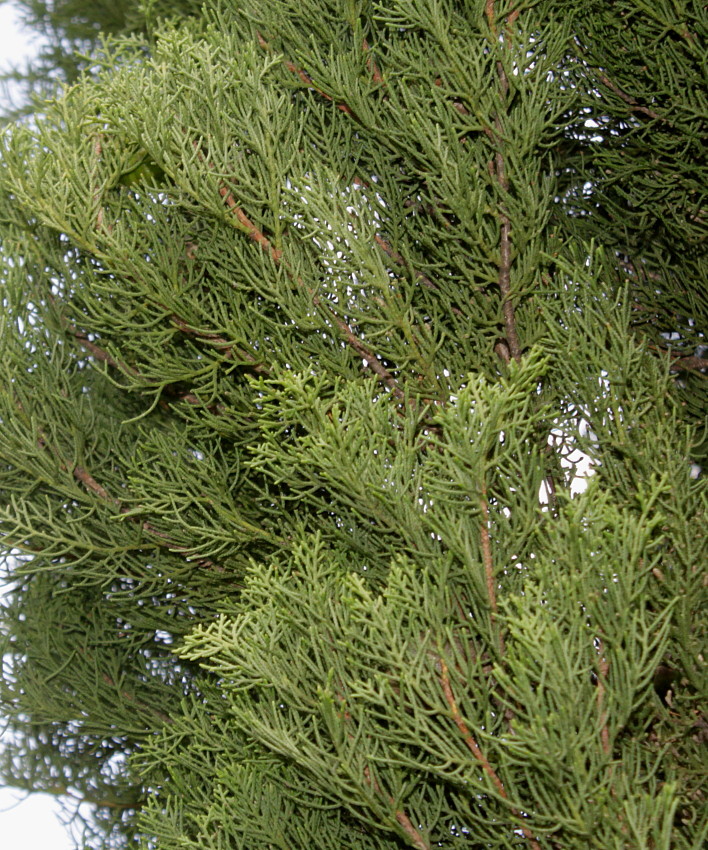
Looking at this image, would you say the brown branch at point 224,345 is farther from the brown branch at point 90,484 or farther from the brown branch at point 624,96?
the brown branch at point 624,96

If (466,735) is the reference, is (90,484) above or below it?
above

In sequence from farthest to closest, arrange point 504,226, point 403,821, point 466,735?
1. point 504,226
2. point 403,821
3. point 466,735

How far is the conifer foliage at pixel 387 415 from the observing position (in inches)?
60.9

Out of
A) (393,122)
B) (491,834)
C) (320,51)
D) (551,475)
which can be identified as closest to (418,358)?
(551,475)

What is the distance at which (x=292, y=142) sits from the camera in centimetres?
204

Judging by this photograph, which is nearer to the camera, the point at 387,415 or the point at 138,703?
the point at 387,415

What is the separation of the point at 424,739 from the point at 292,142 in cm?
129

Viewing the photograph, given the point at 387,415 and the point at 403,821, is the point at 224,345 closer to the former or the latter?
the point at 387,415

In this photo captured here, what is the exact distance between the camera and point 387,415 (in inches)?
68.7

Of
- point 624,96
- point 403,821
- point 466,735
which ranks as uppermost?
point 624,96

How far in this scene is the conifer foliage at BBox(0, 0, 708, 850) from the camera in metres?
1.55

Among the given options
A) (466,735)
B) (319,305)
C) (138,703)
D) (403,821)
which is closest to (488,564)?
(466,735)

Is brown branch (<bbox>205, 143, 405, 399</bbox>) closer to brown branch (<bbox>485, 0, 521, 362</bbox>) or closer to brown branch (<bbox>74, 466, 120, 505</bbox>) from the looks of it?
brown branch (<bbox>485, 0, 521, 362</bbox>)

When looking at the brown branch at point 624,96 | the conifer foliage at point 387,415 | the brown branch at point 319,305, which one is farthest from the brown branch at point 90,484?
the brown branch at point 624,96
